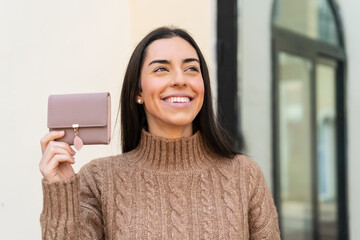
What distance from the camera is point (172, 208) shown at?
6.26 feet

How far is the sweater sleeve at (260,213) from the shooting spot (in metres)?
1.91

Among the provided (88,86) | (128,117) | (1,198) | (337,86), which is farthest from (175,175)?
(337,86)

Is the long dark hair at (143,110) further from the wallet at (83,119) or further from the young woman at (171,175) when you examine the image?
the wallet at (83,119)

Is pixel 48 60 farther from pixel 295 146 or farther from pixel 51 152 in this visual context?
pixel 295 146

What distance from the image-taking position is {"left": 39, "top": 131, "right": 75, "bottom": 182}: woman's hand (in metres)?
1.67

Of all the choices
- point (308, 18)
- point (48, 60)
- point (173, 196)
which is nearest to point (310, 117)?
point (308, 18)

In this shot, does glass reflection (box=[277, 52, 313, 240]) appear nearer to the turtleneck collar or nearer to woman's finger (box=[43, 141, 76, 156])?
A: the turtleneck collar

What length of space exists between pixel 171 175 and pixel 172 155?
8cm

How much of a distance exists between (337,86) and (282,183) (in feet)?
2.95

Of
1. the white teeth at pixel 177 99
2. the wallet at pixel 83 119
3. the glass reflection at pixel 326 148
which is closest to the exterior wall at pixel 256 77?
the glass reflection at pixel 326 148

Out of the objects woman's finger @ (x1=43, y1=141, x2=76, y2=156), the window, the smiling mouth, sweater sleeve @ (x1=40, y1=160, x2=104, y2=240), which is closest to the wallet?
woman's finger @ (x1=43, y1=141, x2=76, y2=156)

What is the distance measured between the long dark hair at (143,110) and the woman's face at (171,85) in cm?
4

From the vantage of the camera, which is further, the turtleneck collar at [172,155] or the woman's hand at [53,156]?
the turtleneck collar at [172,155]

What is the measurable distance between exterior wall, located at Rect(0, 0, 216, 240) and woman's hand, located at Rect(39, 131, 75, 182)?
889 millimetres
